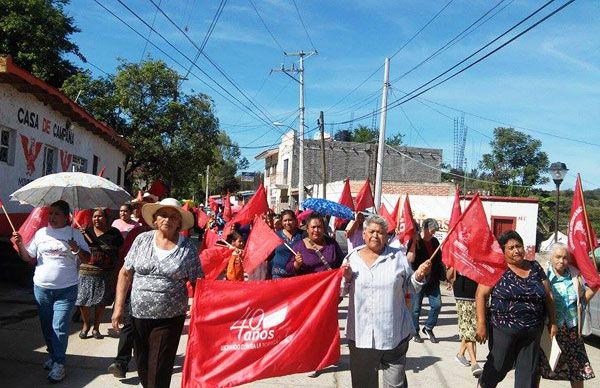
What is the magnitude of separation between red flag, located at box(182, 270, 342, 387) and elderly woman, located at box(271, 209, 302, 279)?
1344mm

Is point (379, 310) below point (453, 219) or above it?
below

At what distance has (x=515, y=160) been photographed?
172 ft

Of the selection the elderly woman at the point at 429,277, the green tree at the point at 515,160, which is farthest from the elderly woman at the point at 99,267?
the green tree at the point at 515,160

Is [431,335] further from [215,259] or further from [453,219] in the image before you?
[215,259]

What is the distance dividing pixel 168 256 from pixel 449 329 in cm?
622

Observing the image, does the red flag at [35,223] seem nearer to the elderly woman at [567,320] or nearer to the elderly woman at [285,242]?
the elderly woman at [285,242]

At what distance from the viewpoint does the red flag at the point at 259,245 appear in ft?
21.4

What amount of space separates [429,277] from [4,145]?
8.66 meters

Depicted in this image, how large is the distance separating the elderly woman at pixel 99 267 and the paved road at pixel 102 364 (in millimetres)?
518

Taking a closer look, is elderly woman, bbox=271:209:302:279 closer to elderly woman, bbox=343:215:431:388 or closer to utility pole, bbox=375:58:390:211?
elderly woman, bbox=343:215:431:388

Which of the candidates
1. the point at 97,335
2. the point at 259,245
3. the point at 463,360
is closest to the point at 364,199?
the point at 463,360

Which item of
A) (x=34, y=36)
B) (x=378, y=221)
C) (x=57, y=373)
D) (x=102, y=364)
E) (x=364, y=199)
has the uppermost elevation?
(x=34, y=36)

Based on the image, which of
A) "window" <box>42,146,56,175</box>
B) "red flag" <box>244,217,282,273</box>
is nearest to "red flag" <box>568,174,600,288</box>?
A: "red flag" <box>244,217,282,273</box>

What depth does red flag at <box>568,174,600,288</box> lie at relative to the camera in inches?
203
